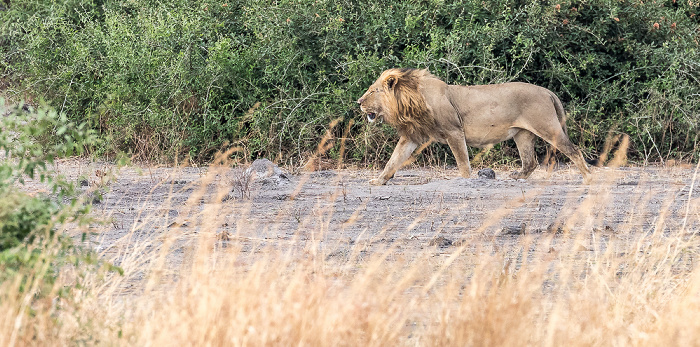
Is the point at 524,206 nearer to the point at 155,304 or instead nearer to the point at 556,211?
the point at 556,211

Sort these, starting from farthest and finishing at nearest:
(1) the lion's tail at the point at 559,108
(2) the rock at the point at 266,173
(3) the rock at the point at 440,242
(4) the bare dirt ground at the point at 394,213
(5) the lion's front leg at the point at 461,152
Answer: (1) the lion's tail at the point at 559,108 → (5) the lion's front leg at the point at 461,152 → (2) the rock at the point at 266,173 → (3) the rock at the point at 440,242 → (4) the bare dirt ground at the point at 394,213

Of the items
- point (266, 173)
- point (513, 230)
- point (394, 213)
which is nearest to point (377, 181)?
point (266, 173)

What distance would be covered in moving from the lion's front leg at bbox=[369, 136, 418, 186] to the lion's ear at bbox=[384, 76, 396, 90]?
21.8 inches

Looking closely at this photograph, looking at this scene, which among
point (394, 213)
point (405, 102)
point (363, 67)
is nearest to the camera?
point (394, 213)

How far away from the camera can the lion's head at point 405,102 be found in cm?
920

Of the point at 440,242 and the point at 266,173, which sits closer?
the point at 440,242

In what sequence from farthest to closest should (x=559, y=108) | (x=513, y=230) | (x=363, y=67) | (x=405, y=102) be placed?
(x=363, y=67), (x=559, y=108), (x=405, y=102), (x=513, y=230)

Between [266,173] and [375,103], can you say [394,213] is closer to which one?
[266,173]

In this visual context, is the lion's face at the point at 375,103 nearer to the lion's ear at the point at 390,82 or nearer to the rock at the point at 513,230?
the lion's ear at the point at 390,82

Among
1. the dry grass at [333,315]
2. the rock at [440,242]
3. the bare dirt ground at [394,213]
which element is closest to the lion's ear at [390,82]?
the bare dirt ground at [394,213]

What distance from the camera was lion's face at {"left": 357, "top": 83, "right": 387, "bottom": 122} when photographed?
9453 mm

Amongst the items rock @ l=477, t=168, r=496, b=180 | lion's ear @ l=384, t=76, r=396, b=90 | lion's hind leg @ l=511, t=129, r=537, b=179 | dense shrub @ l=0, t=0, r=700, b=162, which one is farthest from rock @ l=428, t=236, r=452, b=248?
dense shrub @ l=0, t=0, r=700, b=162

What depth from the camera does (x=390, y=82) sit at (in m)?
9.34

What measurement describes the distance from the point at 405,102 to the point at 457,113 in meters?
0.61
